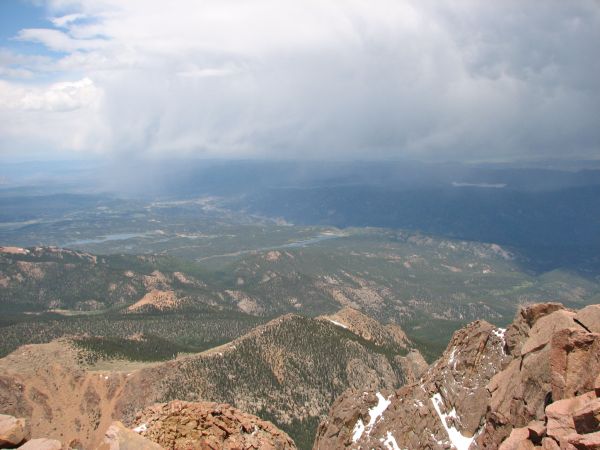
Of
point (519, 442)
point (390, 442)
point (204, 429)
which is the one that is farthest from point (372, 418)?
point (519, 442)

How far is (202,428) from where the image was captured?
68438 millimetres

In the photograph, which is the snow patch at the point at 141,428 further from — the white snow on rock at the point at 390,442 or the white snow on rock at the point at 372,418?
the white snow on rock at the point at 372,418

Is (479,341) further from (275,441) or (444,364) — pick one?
(275,441)

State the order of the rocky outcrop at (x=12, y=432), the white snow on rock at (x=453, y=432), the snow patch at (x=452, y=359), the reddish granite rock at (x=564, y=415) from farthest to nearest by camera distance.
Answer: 1. the snow patch at (x=452, y=359)
2. the white snow on rock at (x=453, y=432)
3. the rocky outcrop at (x=12, y=432)
4. the reddish granite rock at (x=564, y=415)

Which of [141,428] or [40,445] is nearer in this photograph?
[40,445]

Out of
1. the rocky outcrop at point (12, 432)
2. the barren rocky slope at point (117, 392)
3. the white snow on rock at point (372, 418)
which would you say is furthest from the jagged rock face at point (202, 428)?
the barren rocky slope at point (117, 392)

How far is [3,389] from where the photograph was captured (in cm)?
16912

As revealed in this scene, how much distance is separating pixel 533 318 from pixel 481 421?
57.4 ft

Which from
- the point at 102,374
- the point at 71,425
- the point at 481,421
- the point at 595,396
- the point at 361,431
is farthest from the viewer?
the point at 102,374

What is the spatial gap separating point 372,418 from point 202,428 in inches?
1509

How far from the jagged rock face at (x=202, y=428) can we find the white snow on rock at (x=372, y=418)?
65.7 ft

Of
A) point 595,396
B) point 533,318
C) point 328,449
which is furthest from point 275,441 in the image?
point 595,396

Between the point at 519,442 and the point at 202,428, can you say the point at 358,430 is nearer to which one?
the point at 202,428

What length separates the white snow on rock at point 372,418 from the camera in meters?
92.8
